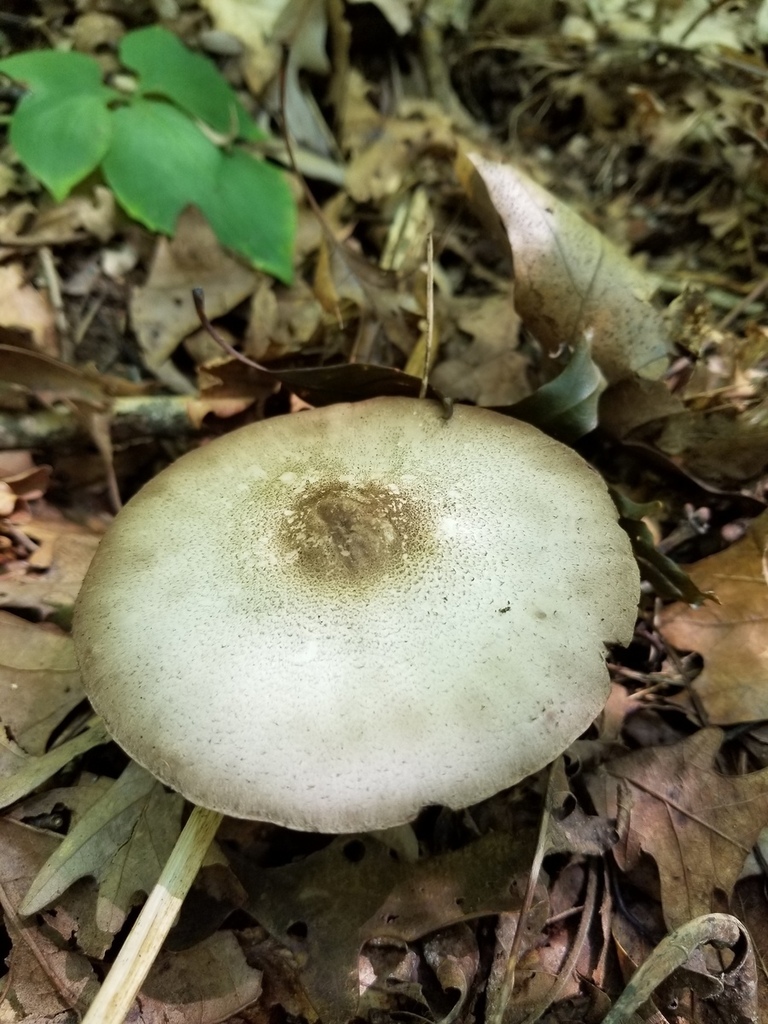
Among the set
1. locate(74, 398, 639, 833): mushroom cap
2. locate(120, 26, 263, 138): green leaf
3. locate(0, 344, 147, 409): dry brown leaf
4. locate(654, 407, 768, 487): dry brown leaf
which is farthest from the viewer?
locate(120, 26, 263, 138): green leaf

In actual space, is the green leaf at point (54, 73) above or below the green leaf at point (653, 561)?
above

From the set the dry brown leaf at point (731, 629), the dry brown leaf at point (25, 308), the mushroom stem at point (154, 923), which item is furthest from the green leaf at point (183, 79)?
the mushroom stem at point (154, 923)

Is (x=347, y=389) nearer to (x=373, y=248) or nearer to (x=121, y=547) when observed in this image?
(x=121, y=547)

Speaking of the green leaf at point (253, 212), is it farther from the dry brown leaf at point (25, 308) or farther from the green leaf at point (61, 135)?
the dry brown leaf at point (25, 308)

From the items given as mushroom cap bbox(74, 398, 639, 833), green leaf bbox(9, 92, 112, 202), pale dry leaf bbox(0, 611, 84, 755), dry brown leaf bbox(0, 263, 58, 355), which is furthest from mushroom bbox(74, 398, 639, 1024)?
green leaf bbox(9, 92, 112, 202)

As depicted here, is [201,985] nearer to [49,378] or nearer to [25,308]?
[49,378]

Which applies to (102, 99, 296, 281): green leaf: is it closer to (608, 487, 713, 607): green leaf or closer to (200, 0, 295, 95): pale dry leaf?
(200, 0, 295, 95): pale dry leaf

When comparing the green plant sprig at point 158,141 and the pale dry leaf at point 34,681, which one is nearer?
the pale dry leaf at point 34,681

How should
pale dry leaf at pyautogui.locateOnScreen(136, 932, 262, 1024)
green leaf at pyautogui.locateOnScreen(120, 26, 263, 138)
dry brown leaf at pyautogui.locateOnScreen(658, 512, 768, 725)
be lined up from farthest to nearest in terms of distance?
green leaf at pyautogui.locateOnScreen(120, 26, 263, 138) < dry brown leaf at pyautogui.locateOnScreen(658, 512, 768, 725) < pale dry leaf at pyautogui.locateOnScreen(136, 932, 262, 1024)
